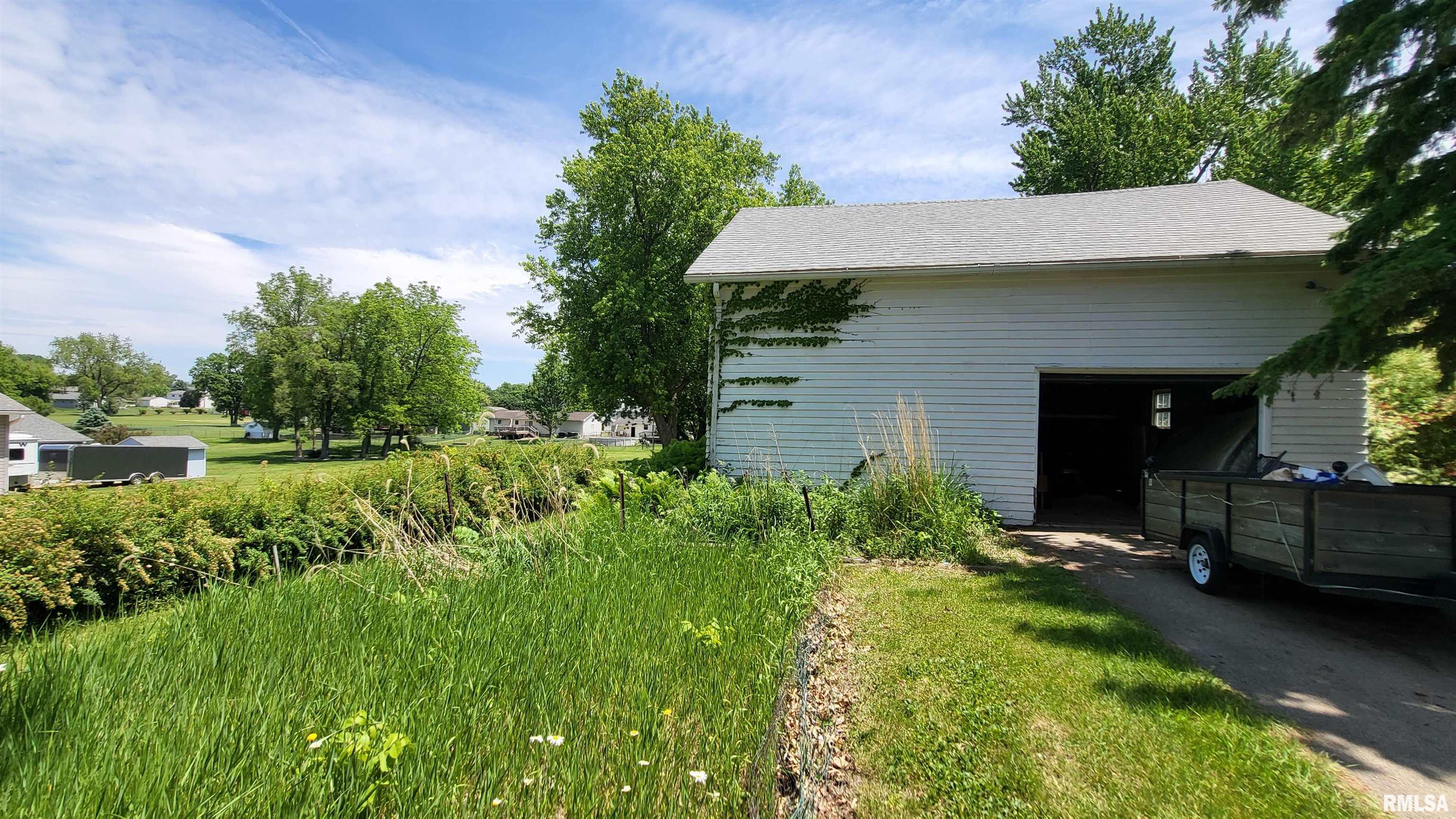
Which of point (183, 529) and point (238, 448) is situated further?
point (238, 448)

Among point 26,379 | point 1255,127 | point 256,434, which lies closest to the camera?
point 1255,127

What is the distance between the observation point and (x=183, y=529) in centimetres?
514

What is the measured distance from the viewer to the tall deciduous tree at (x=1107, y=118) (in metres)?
19.1

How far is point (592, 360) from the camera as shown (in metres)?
20.1

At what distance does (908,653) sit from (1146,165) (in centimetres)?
2220

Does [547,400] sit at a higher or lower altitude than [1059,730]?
higher

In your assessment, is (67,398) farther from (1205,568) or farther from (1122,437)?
(1205,568)

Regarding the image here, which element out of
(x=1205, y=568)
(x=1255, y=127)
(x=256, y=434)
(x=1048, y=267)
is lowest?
(x=256, y=434)

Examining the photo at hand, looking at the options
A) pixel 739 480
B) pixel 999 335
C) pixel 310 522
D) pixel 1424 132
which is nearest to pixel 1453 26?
pixel 1424 132

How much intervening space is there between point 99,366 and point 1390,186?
326 feet

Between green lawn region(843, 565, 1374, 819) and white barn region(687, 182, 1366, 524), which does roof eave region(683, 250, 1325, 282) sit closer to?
white barn region(687, 182, 1366, 524)

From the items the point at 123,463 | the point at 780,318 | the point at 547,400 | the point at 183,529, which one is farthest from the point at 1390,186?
the point at 547,400

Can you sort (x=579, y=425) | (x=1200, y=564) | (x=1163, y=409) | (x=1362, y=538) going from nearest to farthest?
(x=1362, y=538) → (x=1200, y=564) → (x=1163, y=409) → (x=579, y=425)

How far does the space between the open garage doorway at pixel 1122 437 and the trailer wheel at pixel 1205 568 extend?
3.31 metres
